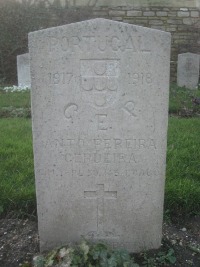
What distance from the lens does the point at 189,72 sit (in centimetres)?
976

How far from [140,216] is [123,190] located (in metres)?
0.24

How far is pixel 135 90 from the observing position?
246 cm

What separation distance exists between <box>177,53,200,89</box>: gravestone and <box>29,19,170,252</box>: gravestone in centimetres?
752

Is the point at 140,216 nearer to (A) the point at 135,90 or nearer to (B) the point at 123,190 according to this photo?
(B) the point at 123,190

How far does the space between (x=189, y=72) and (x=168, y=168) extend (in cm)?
639

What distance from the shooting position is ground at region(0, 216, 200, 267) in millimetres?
2725

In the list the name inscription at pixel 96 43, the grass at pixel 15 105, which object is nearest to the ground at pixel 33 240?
the name inscription at pixel 96 43

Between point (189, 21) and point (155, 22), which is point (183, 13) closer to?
point (189, 21)

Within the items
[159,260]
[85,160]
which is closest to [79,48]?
[85,160]

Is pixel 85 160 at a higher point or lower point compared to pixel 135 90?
lower

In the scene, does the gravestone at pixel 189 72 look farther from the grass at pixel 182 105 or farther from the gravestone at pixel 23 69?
the gravestone at pixel 23 69

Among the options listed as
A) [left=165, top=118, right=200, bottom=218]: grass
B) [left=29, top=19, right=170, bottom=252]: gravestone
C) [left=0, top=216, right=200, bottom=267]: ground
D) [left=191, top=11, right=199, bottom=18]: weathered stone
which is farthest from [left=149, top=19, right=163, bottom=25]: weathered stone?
[left=29, top=19, right=170, bottom=252]: gravestone

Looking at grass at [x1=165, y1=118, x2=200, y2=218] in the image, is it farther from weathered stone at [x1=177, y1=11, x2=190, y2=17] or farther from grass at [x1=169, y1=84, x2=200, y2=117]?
weathered stone at [x1=177, y1=11, x2=190, y2=17]

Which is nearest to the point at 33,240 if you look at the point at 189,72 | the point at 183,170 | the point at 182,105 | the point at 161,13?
the point at 183,170
